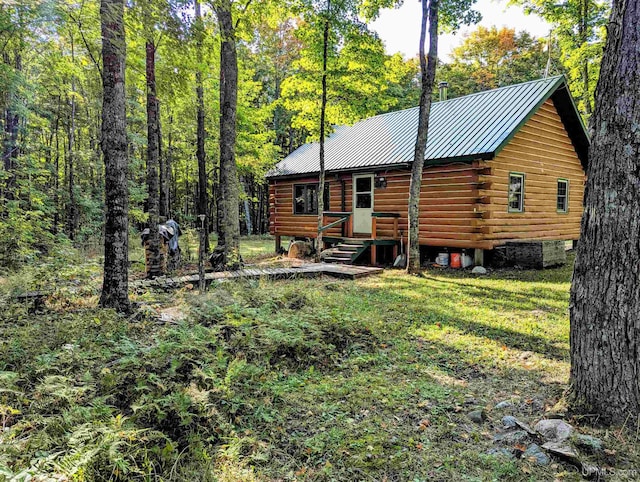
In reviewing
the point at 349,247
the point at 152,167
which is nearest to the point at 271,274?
the point at 152,167

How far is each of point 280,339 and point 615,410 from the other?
2.93 meters

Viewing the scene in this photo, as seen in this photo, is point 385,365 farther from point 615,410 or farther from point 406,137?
point 406,137

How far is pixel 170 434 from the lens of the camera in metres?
2.65

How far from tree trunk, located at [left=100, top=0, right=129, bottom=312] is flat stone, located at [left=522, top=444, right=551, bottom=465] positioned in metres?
5.03

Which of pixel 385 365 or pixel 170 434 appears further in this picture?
pixel 385 365

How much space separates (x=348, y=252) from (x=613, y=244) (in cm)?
948

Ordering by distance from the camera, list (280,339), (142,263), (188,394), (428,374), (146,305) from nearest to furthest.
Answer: (188,394) < (428,374) < (280,339) < (146,305) < (142,263)

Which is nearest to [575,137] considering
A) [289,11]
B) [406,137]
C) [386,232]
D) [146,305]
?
[406,137]

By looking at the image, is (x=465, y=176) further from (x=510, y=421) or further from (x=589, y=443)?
(x=589, y=443)

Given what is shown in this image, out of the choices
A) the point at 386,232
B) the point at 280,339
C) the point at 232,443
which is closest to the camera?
the point at 232,443

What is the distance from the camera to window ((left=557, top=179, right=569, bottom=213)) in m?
13.7

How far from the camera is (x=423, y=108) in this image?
950 cm

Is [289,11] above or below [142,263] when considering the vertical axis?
above

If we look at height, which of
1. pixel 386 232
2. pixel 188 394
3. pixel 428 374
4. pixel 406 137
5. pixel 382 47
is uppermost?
pixel 382 47
